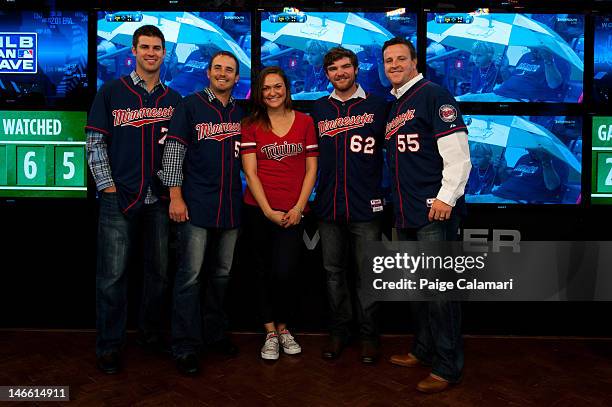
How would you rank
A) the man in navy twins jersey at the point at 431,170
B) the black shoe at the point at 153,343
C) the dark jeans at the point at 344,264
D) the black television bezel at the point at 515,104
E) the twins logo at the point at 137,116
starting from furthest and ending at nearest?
the black television bezel at the point at 515,104 < the black shoe at the point at 153,343 < the dark jeans at the point at 344,264 < the twins logo at the point at 137,116 < the man in navy twins jersey at the point at 431,170

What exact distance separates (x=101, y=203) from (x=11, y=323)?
4.82ft

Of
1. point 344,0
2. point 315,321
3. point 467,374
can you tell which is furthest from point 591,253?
point 344,0

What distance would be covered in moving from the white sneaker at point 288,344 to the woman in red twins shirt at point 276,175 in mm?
116

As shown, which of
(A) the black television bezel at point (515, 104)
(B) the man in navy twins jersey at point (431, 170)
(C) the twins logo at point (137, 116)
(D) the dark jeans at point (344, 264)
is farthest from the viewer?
(A) the black television bezel at point (515, 104)

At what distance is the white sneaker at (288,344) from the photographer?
331cm

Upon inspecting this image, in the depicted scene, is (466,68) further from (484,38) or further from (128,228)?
(128,228)

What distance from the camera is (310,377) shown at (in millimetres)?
3002

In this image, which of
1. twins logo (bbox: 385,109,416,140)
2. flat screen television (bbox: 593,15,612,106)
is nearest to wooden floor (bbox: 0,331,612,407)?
twins logo (bbox: 385,109,416,140)

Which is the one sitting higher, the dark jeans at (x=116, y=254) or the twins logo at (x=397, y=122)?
the twins logo at (x=397, y=122)

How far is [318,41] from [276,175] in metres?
1.15

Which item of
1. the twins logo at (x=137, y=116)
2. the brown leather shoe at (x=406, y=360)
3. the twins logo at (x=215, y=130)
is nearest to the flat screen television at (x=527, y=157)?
the brown leather shoe at (x=406, y=360)

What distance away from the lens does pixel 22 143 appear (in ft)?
12.1

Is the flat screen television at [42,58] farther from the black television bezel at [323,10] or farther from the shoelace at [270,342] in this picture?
the shoelace at [270,342]

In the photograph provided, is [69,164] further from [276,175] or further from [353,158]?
[353,158]
